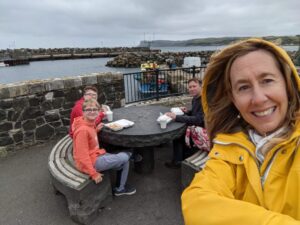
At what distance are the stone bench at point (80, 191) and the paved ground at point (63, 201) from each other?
0.15 metres

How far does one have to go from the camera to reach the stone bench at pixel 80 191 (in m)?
2.82

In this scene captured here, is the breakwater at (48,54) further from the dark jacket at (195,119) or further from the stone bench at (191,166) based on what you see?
the stone bench at (191,166)

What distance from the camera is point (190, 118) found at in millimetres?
3754

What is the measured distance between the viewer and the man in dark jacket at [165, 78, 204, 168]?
377cm

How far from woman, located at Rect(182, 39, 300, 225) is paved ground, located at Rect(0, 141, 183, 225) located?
6.83 feet

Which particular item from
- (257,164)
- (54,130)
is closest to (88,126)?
(257,164)

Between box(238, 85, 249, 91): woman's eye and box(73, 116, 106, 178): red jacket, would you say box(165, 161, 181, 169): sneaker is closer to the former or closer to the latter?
box(73, 116, 106, 178): red jacket

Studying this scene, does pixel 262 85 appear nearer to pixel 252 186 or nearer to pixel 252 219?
pixel 252 186

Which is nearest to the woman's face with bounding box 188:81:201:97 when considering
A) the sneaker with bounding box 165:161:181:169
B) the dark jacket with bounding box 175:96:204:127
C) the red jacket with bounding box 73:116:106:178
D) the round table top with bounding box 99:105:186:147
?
the dark jacket with bounding box 175:96:204:127

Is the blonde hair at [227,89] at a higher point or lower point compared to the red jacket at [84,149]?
higher

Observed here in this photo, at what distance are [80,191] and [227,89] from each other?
2149 millimetres

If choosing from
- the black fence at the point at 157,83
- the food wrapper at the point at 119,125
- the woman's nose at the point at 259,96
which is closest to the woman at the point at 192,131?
the food wrapper at the point at 119,125

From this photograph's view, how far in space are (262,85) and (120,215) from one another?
8.61ft

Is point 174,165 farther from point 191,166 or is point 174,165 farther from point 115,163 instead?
point 115,163
